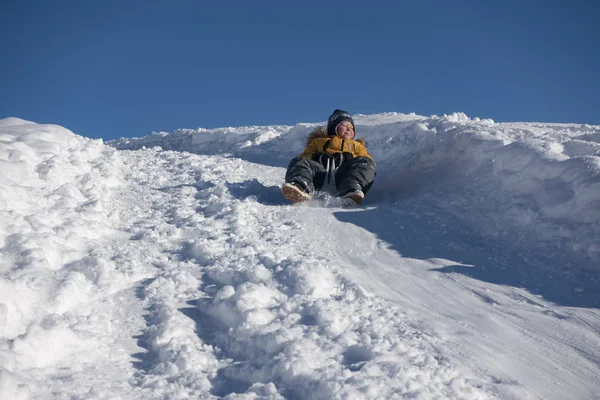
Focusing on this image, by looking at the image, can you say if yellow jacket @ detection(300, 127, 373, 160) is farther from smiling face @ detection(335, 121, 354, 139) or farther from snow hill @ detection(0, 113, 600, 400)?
snow hill @ detection(0, 113, 600, 400)

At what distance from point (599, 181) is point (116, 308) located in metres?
3.36

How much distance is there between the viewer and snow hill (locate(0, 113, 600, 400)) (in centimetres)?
187

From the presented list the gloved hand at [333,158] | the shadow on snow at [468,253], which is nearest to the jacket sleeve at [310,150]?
the gloved hand at [333,158]

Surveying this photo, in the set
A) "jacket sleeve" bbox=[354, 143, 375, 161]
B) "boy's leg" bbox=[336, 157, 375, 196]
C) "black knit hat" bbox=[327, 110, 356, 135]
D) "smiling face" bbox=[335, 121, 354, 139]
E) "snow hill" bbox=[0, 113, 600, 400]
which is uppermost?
"black knit hat" bbox=[327, 110, 356, 135]

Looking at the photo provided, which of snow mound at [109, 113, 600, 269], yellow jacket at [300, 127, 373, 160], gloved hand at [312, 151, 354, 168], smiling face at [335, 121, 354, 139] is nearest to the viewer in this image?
snow mound at [109, 113, 600, 269]

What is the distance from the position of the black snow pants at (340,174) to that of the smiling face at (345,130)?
961mm

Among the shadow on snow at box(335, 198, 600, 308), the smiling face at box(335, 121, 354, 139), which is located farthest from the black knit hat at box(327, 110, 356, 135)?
the shadow on snow at box(335, 198, 600, 308)

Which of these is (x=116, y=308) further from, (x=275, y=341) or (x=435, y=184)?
(x=435, y=184)

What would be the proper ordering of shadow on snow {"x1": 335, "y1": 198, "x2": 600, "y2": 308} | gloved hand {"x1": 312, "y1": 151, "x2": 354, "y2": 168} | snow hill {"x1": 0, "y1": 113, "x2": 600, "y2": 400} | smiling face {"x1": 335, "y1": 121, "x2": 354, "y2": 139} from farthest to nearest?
smiling face {"x1": 335, "y1": 121, "x2": 354, "y2": 139} < gloved hand {"x1": 312, "y1": 151, "x2": 354, "y2": 168} < shadow on snow {"x1": 335, "y1": 198, "x2": 600, "y2": 308} < snow hill {"x1": 0, "y1": 113, "x2": 600, "y2": 400}

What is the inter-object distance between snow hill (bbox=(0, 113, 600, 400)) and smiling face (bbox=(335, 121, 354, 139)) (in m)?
1.13

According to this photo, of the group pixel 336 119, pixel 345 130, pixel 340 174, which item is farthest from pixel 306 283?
pixel 336 119

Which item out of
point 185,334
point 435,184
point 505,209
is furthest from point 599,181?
point 185,334

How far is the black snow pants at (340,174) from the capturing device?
4379 millimetres

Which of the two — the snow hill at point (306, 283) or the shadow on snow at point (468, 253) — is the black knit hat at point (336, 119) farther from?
the shadow on snow at point (468, 253)
